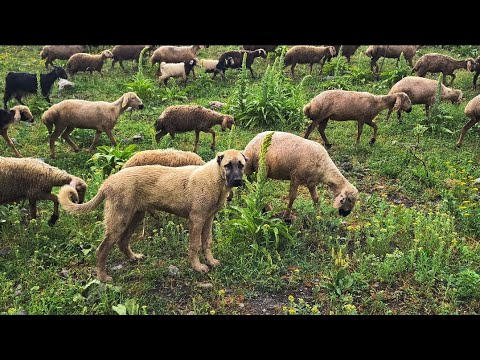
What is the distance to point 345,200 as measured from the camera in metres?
8.34

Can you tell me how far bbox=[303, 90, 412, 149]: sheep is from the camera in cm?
1186

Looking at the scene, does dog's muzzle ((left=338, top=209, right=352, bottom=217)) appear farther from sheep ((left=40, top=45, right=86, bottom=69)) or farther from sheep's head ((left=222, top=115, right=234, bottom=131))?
sheep ((left=40, top=45, right=86, bottom=69))

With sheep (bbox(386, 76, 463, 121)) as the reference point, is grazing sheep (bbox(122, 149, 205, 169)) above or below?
below

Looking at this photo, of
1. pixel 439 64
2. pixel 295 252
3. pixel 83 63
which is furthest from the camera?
pixel 83 63

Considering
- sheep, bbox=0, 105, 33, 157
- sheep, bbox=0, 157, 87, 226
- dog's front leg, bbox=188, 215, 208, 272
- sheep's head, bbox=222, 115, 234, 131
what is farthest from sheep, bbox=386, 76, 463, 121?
sheep, bbox=0, 105, 33, 157

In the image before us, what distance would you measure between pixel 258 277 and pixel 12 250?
4.22 meters

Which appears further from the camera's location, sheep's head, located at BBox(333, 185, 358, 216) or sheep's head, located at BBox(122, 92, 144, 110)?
sheep's head, located at BBox(122, 92, 144, 110)

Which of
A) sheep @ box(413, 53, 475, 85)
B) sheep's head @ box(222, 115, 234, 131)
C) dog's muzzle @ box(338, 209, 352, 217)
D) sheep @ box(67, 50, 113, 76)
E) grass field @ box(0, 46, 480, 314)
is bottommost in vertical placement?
grass field @ box(0, 46, 480, 314)

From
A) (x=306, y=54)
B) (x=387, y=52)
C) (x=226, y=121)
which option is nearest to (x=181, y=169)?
(x=226, y=121)

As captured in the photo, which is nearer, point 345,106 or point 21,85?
point 345,106

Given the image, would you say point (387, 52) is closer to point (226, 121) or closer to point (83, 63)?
point (226, 121)

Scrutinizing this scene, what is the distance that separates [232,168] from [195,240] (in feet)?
4.43

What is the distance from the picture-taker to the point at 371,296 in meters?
6.86

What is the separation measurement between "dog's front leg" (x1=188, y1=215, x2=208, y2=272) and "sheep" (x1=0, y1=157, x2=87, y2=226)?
2.58 m
